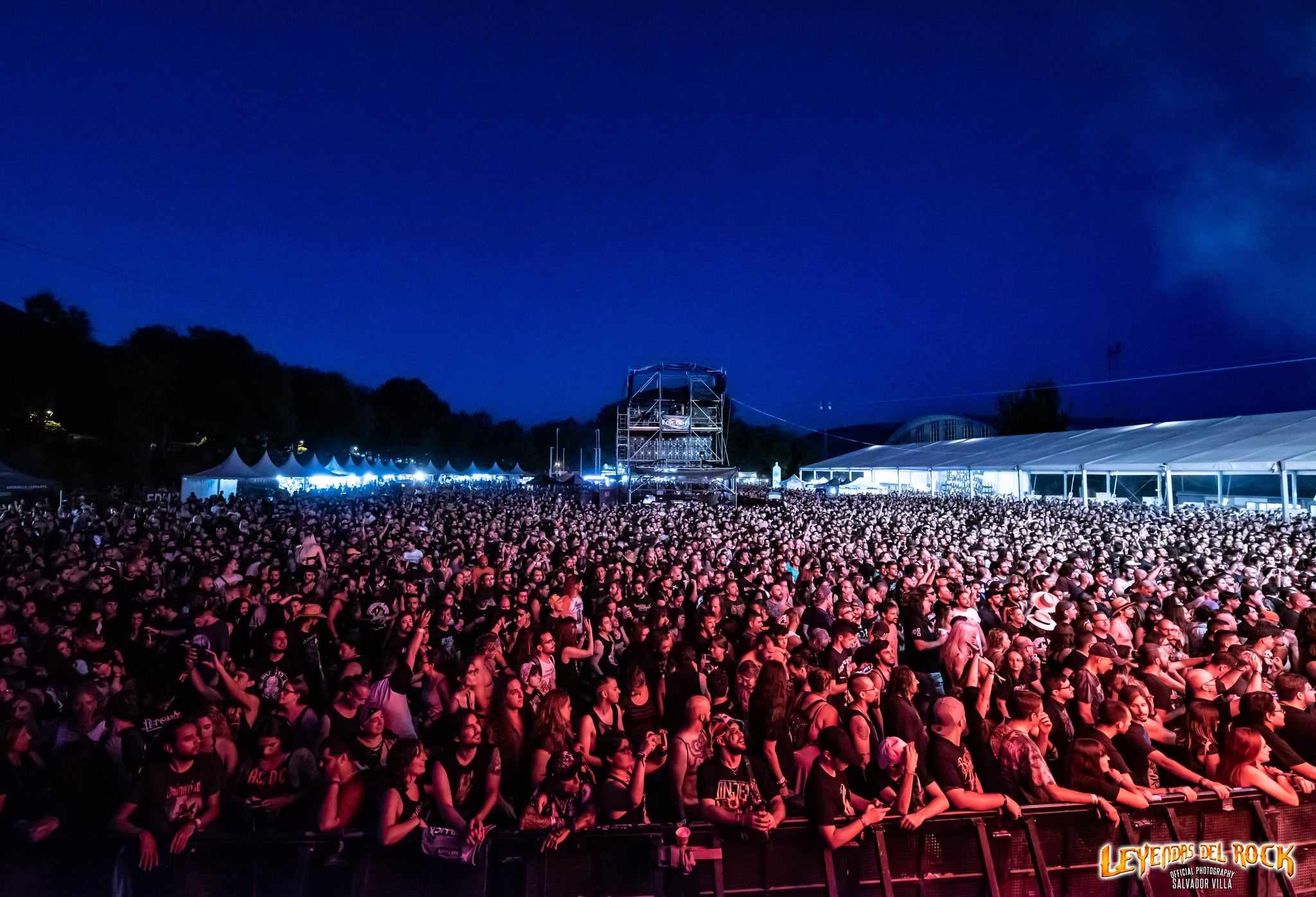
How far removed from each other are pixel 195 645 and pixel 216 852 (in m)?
2.31

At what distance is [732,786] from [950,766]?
1041 millimetres

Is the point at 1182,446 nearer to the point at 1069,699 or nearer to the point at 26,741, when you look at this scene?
the point at 1069,699

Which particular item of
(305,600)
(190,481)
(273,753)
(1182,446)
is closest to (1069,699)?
(273,753)

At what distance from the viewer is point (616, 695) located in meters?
3.84

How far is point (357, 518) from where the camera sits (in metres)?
14.3

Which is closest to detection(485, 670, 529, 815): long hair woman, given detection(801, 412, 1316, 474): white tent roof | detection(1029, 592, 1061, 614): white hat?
detection(1029, 592, 1061, 614): white hat

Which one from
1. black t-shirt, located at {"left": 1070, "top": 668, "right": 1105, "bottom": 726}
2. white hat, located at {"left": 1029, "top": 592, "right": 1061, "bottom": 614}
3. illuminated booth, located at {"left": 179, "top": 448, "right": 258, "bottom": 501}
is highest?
illuminated booth, located at {"left": 179, "top": 448, "right": 258, "bottom": 501}

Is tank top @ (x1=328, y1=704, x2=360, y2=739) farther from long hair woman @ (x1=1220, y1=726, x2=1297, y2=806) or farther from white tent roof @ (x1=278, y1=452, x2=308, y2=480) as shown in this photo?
white tent roof @ (x1=278, y1=452, x2=308, y2=480)

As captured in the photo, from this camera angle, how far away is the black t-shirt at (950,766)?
3201 millimetres

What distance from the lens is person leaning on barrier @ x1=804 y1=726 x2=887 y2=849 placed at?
2963mm

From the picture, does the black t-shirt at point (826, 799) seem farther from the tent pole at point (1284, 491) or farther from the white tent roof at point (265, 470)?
the white tent roof at point (265, 470)

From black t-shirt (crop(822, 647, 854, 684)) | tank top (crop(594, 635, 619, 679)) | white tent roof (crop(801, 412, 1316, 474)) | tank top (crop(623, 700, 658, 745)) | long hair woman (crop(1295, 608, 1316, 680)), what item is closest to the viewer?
tank top (crop(623, 700, 658, 745))

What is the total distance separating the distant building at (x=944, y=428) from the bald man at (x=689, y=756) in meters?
71.5

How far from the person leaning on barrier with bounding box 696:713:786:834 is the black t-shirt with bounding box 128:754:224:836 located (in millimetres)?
2175
